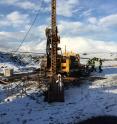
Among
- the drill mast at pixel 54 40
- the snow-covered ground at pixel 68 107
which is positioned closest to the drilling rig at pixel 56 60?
the drill mast at pixel 54 40

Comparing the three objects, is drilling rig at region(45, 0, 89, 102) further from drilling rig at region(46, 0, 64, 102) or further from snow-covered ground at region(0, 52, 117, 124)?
snow-covered ground at region(0, 52, 117, 124)

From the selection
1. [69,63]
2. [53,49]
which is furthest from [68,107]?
[53,49]

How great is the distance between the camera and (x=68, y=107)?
152ft

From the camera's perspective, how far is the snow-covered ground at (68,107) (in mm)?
42781

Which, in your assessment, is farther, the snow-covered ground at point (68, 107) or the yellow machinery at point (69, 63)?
the yellow machinery at point (69, 63)

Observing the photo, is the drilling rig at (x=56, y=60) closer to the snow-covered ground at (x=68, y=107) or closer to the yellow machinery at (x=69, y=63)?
the yellow machinery at (x=69, y=63)

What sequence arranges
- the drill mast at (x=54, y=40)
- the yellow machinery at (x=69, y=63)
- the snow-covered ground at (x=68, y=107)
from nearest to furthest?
the snow-covered ground at (x=68, y=107) < the drill mast at (x=54, y=40) < the yellow machinery at (x=69, y=63)

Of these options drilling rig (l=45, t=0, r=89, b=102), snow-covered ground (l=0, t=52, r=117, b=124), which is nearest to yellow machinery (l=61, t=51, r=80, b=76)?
drilling rig (l=45, t=0, r=89, b=102)

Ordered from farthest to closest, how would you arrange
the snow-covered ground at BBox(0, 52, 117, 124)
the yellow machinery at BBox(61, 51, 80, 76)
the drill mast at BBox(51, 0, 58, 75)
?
1. the yellow machinery at BBox(61, 51, 80, 76)
2. the drill mast at BBox(51, 0, 58, 75)
3. the snow-covered ground at BBox(0, 52, 117, 124)

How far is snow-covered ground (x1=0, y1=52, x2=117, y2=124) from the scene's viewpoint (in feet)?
140

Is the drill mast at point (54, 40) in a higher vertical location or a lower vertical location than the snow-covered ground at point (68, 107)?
higher

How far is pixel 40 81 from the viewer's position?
5666 centimetres

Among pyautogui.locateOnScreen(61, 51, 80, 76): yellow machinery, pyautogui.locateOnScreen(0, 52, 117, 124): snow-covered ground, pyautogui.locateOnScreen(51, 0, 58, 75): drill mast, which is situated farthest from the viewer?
pyautogui.locateOnScreen(61, 51, 80, 76): yellow machinery

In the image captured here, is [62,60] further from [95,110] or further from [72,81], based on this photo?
[95,110]
